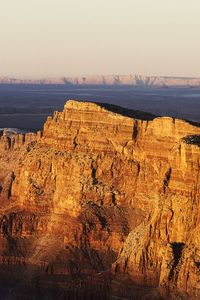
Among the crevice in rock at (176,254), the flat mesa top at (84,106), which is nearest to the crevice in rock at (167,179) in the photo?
the crevice in rock at (176,254)

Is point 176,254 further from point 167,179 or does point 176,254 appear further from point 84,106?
point 84,106

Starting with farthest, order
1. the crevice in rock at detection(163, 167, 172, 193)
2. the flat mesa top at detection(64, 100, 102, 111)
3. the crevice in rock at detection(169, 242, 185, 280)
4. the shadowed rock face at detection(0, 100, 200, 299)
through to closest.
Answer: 1. the flat mesa top at detection(64, 100, 102, 111)
2. the crevice in rock at detection(163, 167, 172, 193)
3. the shadowed rock face at detection(0, 100, 200, 299)
4. the crevice in rock at detection(169, 242, 185, 280)

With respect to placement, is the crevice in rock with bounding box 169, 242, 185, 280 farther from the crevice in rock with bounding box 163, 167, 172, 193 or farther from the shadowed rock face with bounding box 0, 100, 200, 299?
the crevice in rock with bounding box 163, 167, 172, 193

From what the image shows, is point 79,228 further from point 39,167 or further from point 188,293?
point 188,293

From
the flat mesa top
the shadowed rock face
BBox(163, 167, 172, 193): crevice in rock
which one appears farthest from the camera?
the flat mesa top

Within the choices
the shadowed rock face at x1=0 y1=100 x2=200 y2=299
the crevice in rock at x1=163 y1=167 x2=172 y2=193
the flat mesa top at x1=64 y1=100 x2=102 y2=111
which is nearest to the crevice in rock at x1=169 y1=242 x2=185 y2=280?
the shadowed rock face at x1=0 y1=100 x2=200 y2=299

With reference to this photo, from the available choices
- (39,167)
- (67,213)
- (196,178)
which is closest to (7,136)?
(39,167)

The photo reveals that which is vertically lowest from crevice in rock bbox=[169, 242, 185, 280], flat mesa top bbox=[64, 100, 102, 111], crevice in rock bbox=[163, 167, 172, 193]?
crevice in rock bbox=[169, 242, 185, 280]

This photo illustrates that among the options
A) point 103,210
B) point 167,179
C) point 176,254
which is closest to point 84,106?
point 103,210

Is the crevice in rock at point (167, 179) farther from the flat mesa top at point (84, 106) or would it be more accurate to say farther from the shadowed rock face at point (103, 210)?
the flat mesa top at point (84, 106)
